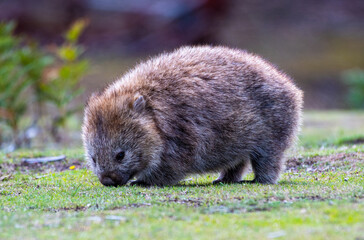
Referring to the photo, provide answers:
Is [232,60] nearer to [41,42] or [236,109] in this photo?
[236,109]

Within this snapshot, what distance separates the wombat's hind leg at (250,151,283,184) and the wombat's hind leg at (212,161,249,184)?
0.95 feet

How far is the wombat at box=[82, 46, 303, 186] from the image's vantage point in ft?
27.2

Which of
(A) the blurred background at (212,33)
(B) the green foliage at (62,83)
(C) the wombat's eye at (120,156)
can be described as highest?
(A) the blurred background at (212,33)

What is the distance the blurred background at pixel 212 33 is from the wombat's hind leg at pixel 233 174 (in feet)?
43.2

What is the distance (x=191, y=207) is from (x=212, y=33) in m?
19.8

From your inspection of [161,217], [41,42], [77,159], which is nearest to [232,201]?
[161,217]

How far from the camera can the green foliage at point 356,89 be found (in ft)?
68.8

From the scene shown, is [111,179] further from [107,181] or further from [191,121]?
[191,121]

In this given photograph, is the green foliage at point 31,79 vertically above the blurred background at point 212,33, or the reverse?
the blurred background at point 212,33

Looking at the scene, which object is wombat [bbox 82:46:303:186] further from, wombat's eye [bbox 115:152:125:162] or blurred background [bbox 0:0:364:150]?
blurred background [bbox 0:0:364:150]

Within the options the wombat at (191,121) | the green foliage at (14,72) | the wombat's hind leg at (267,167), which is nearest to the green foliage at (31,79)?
the green foliage at (14,72)

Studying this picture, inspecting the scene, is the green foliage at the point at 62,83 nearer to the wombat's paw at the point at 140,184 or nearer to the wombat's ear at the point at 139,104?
the wombat's paw at the point at 140,184

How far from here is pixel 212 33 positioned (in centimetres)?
2575

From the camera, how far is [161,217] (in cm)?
601
